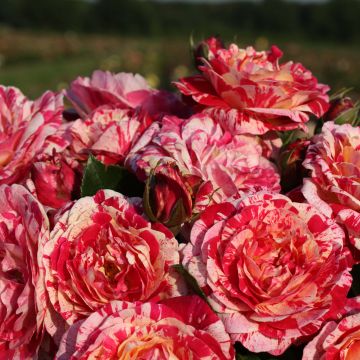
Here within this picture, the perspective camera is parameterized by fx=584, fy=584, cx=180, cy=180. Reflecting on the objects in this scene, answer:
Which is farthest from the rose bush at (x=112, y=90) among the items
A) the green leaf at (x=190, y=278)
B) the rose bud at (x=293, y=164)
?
the green leaf at (x=190, y=278)

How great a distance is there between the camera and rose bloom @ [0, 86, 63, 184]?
79 cm

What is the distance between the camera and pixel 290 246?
622 mm

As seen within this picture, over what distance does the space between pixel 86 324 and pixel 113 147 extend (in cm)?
29

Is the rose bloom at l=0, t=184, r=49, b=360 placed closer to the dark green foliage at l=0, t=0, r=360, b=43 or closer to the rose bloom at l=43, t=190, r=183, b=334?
the rose bloom at l=43, t=190, r=183, b=334

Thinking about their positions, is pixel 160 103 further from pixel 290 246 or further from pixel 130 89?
pixel 290 246

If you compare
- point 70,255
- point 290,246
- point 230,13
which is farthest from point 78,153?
point 230,13

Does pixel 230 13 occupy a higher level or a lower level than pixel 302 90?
lower

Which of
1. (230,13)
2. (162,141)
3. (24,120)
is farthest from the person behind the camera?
(230,13)

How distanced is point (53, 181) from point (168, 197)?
0.17 meters

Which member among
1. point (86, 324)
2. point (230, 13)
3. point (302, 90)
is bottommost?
point (230, 13)

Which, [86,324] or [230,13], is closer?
[86,324]

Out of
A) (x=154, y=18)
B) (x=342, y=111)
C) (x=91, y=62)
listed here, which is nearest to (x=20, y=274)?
(x=342, y=111)

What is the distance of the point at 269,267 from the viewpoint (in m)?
0.61

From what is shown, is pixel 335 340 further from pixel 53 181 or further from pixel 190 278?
pixel 53 181
